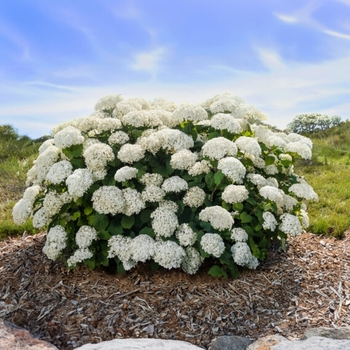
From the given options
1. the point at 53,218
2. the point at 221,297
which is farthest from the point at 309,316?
the point at 53,218

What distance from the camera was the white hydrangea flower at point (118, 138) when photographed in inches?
219

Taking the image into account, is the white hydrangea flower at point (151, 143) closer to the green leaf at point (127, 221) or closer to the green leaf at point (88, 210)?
the green leaf at point (127, 221)

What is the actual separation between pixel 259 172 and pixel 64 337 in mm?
3039

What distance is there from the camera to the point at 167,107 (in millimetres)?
6758

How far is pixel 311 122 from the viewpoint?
2203 centimetres

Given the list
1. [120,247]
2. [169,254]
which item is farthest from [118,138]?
[169,254]

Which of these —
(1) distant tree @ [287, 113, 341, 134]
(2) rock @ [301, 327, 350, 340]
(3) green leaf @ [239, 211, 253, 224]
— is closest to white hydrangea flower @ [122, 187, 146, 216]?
(3) green leaf @ [239, 211, 253, 224]

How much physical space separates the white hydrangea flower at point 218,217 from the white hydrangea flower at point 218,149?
57 centimetres

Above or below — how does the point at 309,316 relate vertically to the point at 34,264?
below

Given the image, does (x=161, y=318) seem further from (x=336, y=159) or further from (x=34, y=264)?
A: (x=336, y=159)

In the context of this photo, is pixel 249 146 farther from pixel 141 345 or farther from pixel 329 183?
pixel 329 183

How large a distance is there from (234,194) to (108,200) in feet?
4.48

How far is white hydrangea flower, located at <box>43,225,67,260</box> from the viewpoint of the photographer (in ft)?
18.4

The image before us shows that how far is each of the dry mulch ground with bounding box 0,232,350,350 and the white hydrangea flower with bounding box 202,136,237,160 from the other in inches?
57.0
